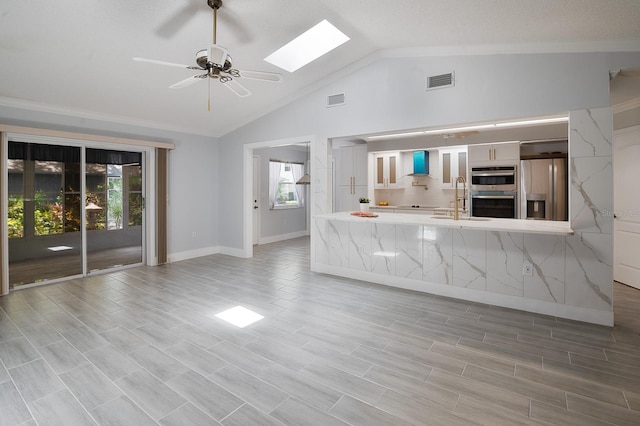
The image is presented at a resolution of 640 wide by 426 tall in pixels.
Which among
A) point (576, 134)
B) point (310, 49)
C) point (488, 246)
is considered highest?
point (310, 49)

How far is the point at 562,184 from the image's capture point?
508cm

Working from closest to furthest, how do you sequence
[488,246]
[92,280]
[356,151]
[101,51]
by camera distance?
[101,51] < [488,246] < [92,280] < [356,151]

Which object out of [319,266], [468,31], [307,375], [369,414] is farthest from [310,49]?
[369,414]

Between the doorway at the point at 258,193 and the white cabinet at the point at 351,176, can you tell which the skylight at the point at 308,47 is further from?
the white cabinet at the point at 351,176

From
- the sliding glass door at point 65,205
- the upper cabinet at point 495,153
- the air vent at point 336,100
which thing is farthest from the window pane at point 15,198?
the upper cabinet at point 495,153

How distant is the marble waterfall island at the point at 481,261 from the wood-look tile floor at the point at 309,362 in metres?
0.22

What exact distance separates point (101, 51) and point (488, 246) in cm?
481

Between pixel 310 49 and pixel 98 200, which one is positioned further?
pixel 98 200

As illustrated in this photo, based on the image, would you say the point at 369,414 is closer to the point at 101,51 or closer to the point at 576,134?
the point at 576,134

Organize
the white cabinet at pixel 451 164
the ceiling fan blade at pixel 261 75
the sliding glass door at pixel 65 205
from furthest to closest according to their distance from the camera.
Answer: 1. the white cabinet at pixel 451 164
2. the sliding glass door at pixel 65 205
3. the ceiling fan blade at pixel 261 75

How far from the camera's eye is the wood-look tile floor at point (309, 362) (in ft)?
6.39

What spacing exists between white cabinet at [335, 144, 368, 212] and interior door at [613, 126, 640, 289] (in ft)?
14.0

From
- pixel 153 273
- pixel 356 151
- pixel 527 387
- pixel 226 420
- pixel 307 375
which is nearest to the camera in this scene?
pixel 226 420

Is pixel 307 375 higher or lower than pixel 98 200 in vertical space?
lower
